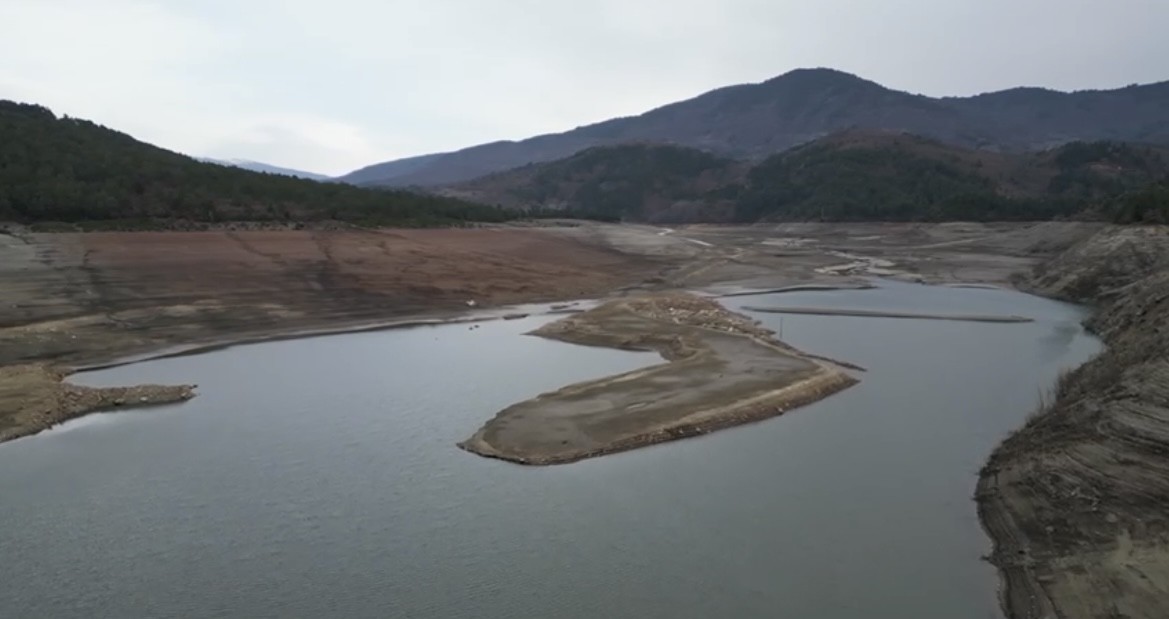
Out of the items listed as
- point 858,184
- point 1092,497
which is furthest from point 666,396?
point 858,184

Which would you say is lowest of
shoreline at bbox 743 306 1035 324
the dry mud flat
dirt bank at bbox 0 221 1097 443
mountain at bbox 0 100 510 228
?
shoreline at bbox 743 306 1035 324

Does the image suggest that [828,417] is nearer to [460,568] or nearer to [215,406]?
[460,568]

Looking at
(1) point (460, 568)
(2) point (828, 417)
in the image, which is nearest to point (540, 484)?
(1) point (460, 568)

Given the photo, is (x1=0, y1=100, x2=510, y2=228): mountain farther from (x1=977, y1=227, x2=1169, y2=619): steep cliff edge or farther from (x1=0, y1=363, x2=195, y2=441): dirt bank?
(x1=977, y1=227, x2=1169, y2=619): steep cliff edge

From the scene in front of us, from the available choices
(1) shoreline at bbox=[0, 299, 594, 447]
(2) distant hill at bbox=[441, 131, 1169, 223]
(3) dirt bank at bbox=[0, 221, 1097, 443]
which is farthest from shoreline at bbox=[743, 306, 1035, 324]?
(2) distant hill at bbox=[441, 131, 1169, 223]

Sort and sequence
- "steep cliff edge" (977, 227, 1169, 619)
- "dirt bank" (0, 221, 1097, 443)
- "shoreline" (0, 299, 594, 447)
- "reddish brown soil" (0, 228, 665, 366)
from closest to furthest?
"steep cliff edge" (977, 227, 1169, 619) → "shoreline" (0, 299, 594, 447) → "reddish brown soil" (0, 228, 665, 366) → "dirt bank" (0, 221, 1097, 443)

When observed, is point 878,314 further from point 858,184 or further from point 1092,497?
point 858,184

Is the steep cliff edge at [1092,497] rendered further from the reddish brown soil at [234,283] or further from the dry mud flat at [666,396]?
the reddish brown soil at [234,283]
